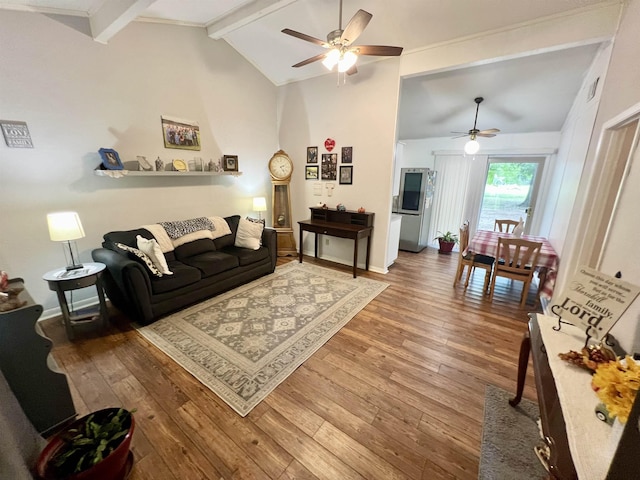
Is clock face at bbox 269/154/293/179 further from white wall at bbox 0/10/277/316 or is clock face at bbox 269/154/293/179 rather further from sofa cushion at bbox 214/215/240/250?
sofa cushion at bbox 214/215/240/250

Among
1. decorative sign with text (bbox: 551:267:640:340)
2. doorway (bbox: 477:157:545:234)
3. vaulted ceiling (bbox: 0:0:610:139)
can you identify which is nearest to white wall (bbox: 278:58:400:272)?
vaulted ceiling (bbox: 0:0:610:139)

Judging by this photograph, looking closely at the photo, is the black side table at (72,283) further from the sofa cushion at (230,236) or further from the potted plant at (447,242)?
the potted plant at (447,242)

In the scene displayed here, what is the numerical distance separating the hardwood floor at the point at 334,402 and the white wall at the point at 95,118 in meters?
1.11

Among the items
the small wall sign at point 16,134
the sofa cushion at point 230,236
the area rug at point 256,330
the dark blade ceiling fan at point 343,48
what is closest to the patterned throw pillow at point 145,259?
the area rug at point 256,330

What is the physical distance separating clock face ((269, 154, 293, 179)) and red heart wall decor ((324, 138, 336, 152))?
2.53 ft

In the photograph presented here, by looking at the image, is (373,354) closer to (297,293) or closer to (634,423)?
(297,293)

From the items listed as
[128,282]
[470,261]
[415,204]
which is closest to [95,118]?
[128,282]

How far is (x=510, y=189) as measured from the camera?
5102mm

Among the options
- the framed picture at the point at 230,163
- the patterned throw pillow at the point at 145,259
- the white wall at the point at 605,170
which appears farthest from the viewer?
the framed picture at the point at 230,163

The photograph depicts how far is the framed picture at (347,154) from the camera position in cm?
409

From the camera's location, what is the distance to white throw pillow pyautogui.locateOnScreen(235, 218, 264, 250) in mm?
3788

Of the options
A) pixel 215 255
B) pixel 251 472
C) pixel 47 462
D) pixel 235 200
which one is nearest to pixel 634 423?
pixel 251 472

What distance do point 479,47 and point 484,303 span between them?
9.82 ft

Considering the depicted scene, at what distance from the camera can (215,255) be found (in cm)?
339
